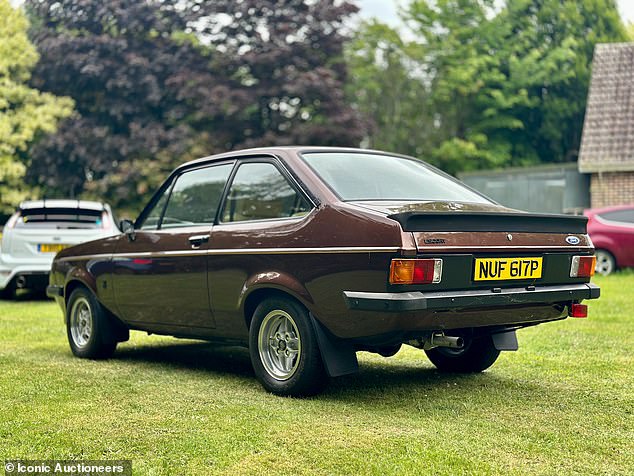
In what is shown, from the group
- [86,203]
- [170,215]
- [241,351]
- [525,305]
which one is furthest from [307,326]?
[86,203]

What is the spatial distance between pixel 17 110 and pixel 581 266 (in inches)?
1140

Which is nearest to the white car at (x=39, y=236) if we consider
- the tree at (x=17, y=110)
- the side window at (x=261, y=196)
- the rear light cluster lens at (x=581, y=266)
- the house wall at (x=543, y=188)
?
the side window at (x=261, y=196)

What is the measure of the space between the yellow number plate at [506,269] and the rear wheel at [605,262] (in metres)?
12.3

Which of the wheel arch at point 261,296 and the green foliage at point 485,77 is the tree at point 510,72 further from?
the wheel arch at point 261,296

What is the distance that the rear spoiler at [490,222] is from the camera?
5.08m

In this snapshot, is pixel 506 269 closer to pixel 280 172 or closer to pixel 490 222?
pixel 490 222

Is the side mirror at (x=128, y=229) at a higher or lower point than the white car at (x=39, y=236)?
higher

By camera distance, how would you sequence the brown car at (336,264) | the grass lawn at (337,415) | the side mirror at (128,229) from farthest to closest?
the side mirror at (128,229) < the brown car at (336,264) < the grass lawn at (337,415)

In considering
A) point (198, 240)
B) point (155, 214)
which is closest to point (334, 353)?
point (198, 240)

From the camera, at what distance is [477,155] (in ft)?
136

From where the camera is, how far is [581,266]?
5996 mm

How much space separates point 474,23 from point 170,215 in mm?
39452

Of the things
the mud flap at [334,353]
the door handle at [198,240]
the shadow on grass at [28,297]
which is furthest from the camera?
the shadow on grass at [28,297]

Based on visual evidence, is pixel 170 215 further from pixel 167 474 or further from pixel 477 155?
pixel 477 155
